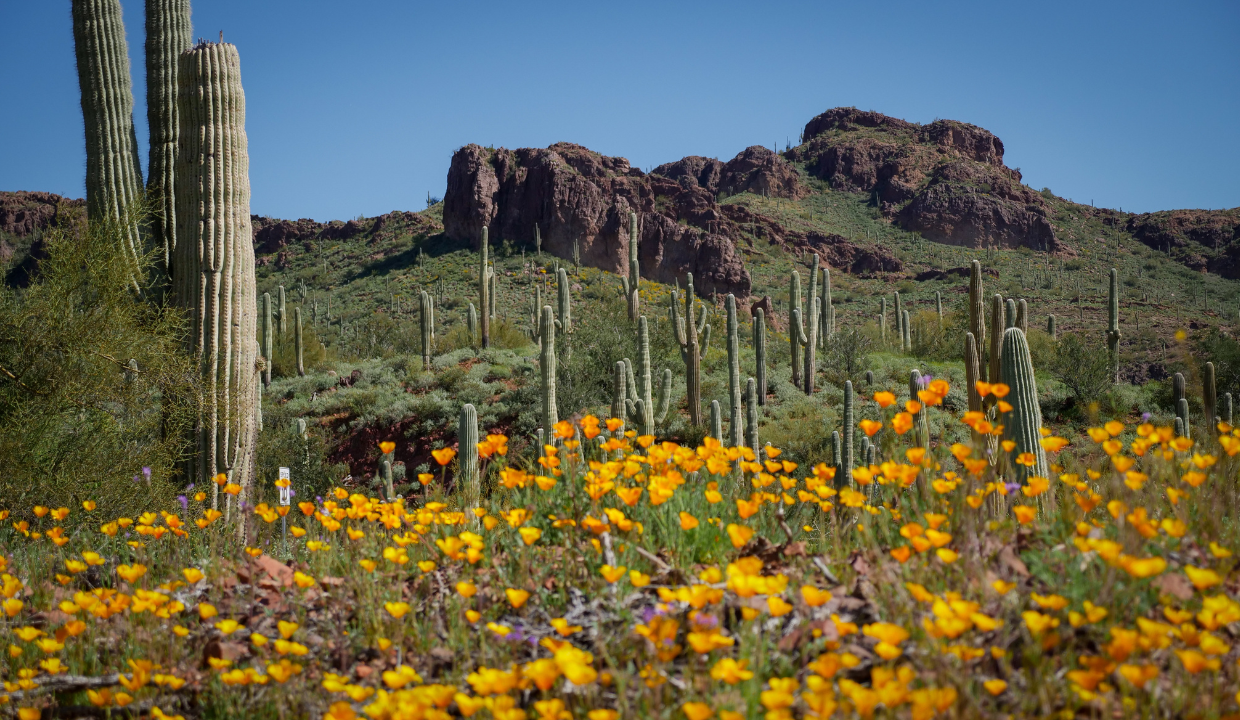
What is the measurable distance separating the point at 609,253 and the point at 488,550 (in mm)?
49962

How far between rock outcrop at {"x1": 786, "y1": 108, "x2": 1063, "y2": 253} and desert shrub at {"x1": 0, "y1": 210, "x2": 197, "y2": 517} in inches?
2780

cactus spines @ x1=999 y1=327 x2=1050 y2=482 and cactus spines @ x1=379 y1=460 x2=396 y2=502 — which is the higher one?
cactus spines @ x1=999 y1=327 x2=1050 y2=482

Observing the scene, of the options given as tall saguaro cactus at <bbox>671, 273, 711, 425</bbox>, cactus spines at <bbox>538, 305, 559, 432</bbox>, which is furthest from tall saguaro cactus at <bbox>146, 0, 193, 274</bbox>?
tall saguaro cactus at <bbox>671, 273, 711, 425</bbox>

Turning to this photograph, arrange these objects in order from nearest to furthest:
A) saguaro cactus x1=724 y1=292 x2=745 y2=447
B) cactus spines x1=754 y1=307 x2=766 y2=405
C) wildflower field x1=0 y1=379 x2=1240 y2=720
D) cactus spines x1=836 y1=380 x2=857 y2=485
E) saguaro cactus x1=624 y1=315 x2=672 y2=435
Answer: wildflower field x1=0 y1=379 x2=1240 y2=720 < cactus spines x1=836 y1=380 x2=857 y2=485 < saguaro cactus x1=724 y1=292 x2=745 y2=447 < saguaro cactus x1=624 y1=315 x2=672 y2=435 < cactus spines x1=754 y1=307 x2=766 y2=405

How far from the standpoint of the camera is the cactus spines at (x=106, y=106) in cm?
733

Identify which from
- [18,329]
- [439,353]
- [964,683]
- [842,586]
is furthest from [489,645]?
[439,353]

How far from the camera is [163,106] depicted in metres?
7.41

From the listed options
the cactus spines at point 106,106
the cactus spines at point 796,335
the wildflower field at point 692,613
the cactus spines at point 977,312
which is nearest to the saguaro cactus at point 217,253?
the cactus spines at point 106,106

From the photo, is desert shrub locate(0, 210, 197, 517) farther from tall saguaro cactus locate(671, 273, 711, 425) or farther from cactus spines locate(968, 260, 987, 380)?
cactus spines locate(968, 260, 987, 380)

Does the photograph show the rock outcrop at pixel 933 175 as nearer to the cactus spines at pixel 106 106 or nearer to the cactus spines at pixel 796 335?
the cactus spines at pixel 796 335

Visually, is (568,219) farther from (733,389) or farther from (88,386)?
(88,386)

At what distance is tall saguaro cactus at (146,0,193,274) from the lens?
730 centimetres

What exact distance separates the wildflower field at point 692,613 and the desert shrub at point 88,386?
9.34 ft

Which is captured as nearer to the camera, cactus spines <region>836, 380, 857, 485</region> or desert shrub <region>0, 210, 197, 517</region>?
desert shrub <region>0, 210, 197, 517</region>
